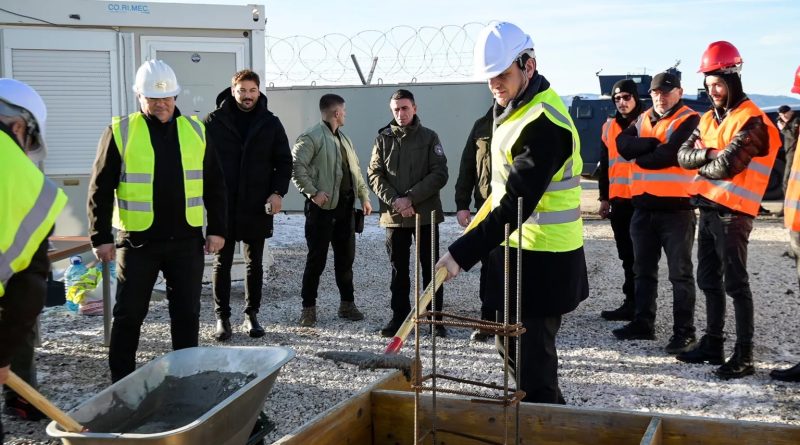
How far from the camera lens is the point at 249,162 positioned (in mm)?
6488

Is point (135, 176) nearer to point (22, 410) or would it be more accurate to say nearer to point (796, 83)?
point (22, 410)

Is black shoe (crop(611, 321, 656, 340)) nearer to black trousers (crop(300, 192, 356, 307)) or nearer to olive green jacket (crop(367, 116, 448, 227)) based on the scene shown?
olive green jacket (crop(367, 116, 448, 227))

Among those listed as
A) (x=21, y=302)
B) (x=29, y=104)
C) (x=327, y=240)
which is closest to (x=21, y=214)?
(x=21, y=302)

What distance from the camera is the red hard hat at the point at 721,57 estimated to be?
5180 millimetres

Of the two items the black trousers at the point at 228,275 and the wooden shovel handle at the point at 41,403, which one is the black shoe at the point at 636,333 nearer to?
the black trousers at the point at 228,275

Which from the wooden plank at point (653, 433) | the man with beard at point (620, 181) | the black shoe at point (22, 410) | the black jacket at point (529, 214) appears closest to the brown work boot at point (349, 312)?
the man with beard at point (620, 181)

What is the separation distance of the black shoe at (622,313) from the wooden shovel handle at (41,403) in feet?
→ 17.0

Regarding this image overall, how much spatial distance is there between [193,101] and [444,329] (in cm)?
378

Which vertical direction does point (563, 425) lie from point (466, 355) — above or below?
above

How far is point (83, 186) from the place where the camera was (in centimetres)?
841

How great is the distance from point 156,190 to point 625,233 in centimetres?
420

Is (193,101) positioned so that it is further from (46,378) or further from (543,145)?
(543,145)

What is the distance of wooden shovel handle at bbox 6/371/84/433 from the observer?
2.77 meters

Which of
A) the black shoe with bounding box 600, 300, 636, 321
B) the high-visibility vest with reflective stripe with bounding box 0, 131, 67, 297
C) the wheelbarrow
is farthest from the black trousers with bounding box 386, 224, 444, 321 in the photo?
the high-visibility vest with reflective stripe with bounding box 0, 131, 67, 297
